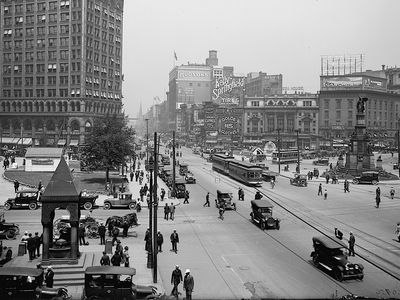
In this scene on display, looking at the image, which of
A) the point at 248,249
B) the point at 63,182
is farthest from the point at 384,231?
the point at 63,182

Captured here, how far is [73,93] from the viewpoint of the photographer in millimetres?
119562

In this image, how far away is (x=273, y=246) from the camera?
2802cm

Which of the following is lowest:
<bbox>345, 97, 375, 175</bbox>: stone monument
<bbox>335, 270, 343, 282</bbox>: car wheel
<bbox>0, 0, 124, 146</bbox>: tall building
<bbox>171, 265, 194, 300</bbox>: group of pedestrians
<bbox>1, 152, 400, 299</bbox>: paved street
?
<bbox>1, 152, 400, 299</bbox>: paved street

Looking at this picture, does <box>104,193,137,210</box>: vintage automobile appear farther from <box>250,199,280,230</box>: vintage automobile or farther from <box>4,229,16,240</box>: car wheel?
<box>4,229,16,240</box>: car wheel

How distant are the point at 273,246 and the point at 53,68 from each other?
105m

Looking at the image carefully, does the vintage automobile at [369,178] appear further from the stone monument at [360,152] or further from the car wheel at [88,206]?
the car wheel at [88,206]

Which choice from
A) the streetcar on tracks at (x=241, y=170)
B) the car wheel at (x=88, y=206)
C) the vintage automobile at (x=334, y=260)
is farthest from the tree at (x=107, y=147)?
the vintage automobile at (x=334, y=260)

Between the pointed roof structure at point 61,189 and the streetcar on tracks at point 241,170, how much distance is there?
1500 inches

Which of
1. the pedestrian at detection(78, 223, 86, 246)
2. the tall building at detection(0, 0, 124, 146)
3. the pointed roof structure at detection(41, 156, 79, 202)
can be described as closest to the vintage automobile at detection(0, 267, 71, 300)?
the pointed roof structure at detection(41, 156, 79, 202)

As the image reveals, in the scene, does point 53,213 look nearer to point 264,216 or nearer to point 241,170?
point 264,216

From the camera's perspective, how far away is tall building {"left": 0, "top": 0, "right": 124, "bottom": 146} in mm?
118812

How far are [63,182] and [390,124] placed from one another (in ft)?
568

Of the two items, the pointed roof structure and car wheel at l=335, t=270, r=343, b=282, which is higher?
the pointed roof structure

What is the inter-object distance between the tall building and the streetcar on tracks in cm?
5237
